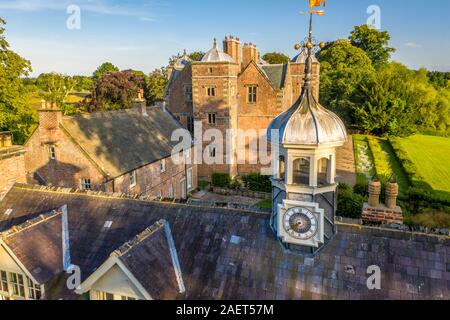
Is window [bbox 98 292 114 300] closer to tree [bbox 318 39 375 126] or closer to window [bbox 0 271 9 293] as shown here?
window [bbox 0 271 9 293]

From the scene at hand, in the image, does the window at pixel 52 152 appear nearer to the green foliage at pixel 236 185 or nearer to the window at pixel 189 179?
the window at pixel 189 179

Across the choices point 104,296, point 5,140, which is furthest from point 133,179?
point 104,296

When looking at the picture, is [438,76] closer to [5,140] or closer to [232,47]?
[232,47]

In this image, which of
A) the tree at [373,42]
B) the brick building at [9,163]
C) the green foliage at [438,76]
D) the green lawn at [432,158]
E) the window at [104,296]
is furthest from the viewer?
the green foliage at [438,76]

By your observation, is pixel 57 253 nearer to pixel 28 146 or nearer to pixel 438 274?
pixel 438 274

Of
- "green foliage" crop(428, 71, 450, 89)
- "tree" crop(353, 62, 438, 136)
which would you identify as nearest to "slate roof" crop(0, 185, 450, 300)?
"tree" crop(353, 62, 438, 136)

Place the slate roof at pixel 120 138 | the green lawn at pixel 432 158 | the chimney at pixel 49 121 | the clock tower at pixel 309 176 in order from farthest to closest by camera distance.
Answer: the green lawn at pixel 432 158 → the slate roof at pixel 120 138 → the chimney at pixel 49 121 → the clock tower at pixel 309 176

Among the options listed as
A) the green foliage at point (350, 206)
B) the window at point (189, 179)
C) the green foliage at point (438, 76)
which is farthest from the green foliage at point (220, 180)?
the green foliage at point (438, 76)

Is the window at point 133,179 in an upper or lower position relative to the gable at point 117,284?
lower

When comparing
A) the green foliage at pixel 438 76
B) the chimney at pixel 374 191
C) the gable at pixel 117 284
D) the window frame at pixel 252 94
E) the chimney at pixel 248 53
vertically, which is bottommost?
the gable at pixel 117 284
